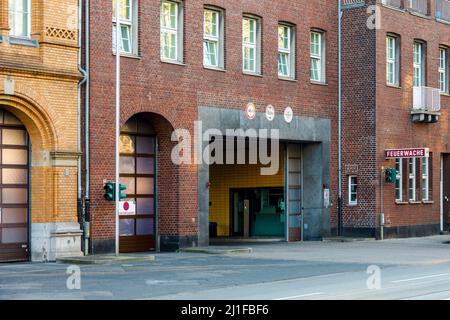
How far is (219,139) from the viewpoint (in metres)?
33.0

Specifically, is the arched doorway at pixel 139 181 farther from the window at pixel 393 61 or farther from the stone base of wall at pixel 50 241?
the window at pixel 393 61

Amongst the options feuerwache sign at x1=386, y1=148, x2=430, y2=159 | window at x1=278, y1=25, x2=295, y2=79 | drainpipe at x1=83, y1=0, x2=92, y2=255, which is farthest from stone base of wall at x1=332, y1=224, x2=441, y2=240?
drainpipe at x1=83, y1=0, x2=92, y2=255

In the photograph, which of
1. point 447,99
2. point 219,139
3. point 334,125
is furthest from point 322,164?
point 447,99

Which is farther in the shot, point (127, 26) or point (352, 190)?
point (352, 190)

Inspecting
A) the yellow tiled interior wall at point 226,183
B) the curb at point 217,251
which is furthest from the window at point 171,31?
the yellow tiled interior wall at point 226,183

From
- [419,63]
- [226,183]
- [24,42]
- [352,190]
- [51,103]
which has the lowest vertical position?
[352,190]

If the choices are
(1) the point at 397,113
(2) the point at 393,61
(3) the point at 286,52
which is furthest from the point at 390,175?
(3) the point at 286,52

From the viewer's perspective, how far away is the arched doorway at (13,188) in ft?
84.1

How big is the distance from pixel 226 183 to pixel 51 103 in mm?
16166

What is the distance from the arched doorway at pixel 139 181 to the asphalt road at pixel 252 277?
1803 mm

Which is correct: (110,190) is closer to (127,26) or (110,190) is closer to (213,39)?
(127,26)

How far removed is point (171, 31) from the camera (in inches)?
1190

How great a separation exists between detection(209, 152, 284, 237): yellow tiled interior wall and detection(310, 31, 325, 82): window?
4.76m
